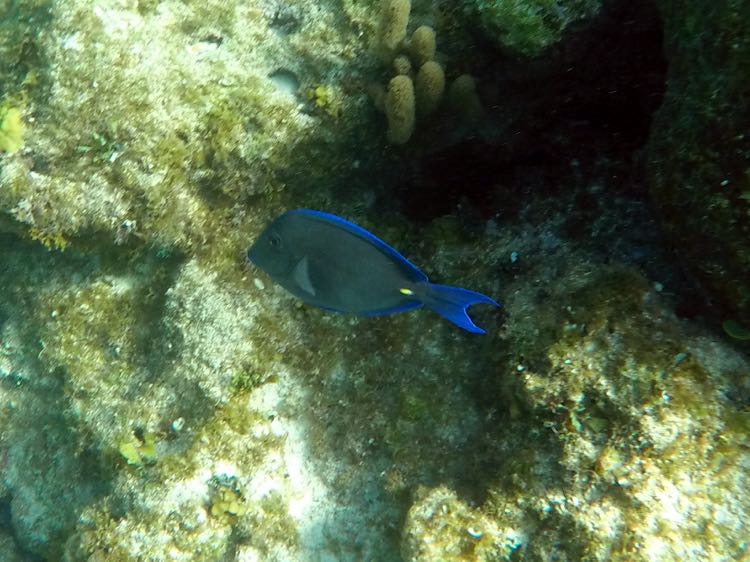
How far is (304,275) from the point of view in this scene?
7.43 feet

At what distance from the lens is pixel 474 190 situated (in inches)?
146

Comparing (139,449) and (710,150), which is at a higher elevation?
(710,150)

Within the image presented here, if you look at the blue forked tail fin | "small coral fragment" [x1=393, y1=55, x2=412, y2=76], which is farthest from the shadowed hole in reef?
the blue forked tail fin

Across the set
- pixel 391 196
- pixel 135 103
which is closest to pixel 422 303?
pixel 391 196

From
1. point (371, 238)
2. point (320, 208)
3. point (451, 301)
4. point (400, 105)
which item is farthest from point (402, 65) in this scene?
point (451, 301)

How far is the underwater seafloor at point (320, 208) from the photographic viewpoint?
9.97ft

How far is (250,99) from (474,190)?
5.43 feet

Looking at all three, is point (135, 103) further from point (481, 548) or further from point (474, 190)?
point (481, 548)

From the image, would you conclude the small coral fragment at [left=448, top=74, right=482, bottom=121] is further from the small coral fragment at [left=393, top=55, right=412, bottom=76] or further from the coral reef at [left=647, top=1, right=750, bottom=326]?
the coral reef at [left=647, top=1, right=750, bottom=326]

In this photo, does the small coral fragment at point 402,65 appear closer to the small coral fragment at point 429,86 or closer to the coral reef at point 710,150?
the small coral fragment at point 429,86

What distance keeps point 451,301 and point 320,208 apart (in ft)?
6.42

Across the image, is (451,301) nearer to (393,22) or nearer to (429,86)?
(429,86)

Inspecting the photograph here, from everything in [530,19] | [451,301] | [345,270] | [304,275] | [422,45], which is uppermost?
[530,19]

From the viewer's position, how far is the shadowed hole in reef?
307 centimetres
